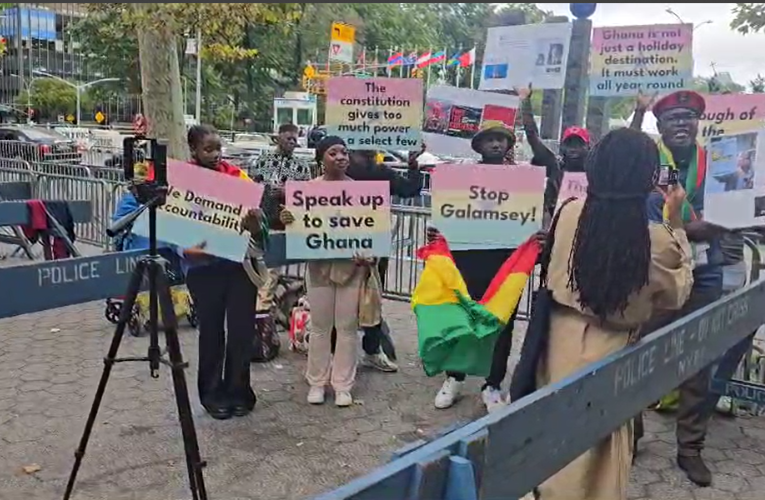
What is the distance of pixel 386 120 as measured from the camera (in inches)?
204

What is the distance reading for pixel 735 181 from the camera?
4.02 meters

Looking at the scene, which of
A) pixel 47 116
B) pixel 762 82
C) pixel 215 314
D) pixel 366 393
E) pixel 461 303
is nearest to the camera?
pixel 461 303

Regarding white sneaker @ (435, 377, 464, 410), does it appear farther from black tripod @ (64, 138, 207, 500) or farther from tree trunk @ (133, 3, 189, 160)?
tree trunk @ (133, 3, 189, 160)

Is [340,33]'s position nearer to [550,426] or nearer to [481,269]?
[481,269]

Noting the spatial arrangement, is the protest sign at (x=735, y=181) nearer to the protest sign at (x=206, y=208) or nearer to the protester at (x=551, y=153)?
the protester at (x=551, y=153)

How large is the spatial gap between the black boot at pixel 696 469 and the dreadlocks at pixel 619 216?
5.72ft

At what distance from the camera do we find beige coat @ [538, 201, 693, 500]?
9.74 feet

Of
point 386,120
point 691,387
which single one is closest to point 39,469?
point 386,120

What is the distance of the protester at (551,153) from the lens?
183 inches

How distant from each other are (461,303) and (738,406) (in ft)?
6.59

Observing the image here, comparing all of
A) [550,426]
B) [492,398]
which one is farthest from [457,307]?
[550,426]

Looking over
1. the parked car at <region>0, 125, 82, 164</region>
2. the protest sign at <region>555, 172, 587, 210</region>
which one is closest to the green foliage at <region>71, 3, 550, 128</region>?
the parked car at <region>0, 125, 82, 164</region>

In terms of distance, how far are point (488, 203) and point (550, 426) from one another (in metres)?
2.33

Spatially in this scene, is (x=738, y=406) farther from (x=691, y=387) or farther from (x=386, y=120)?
(x=386, y=120)
